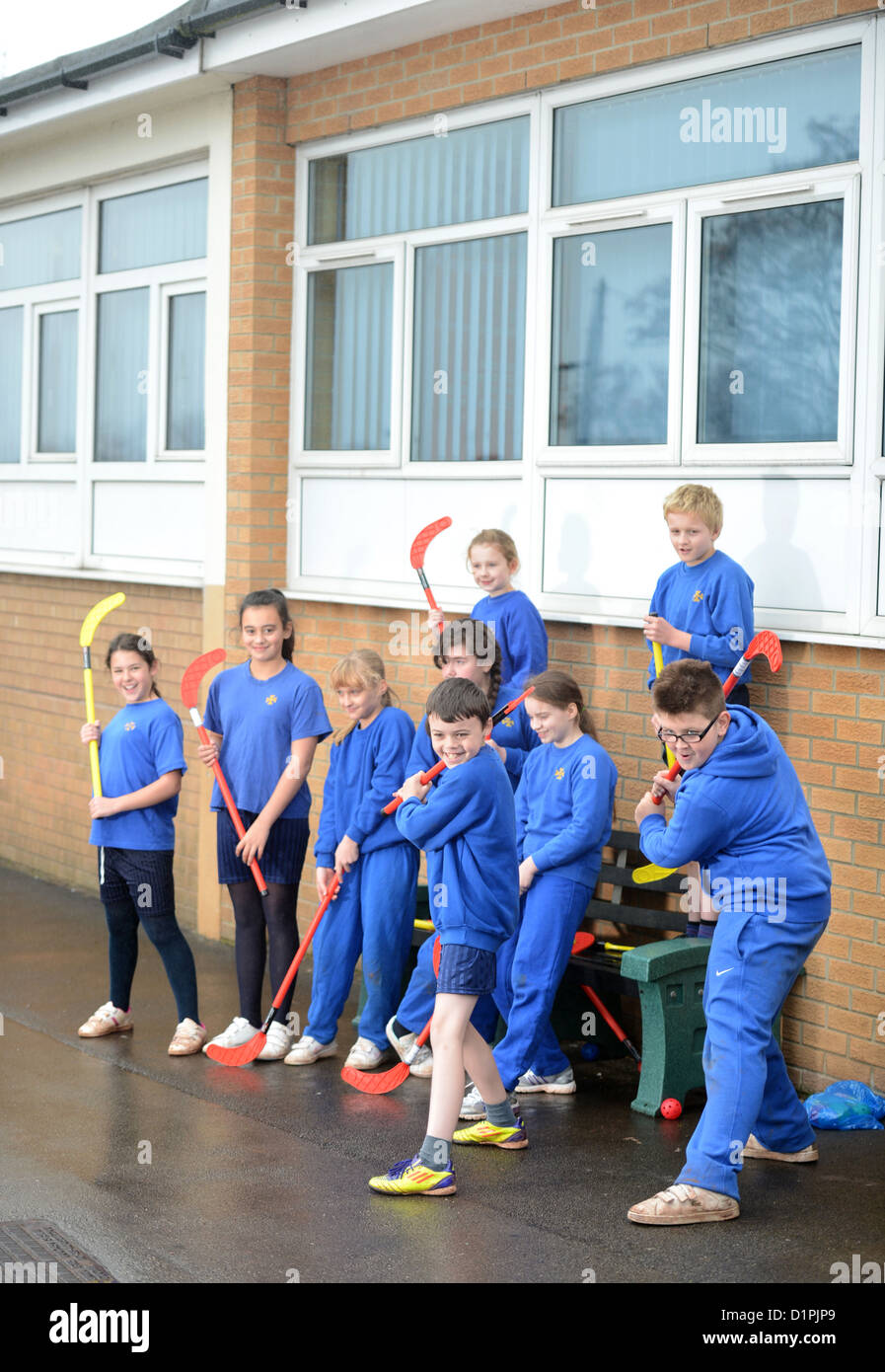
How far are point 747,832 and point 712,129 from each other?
319 centimetres

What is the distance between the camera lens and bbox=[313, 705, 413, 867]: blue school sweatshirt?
658cm

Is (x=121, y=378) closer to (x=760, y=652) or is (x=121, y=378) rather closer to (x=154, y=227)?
(x=154, y=227)

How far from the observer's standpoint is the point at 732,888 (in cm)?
506

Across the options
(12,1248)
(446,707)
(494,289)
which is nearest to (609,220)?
(494,289)


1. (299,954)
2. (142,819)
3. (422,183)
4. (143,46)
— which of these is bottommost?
(299,954)

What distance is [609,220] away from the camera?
23.7ft

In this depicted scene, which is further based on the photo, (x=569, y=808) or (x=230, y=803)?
(x=230, y=803)

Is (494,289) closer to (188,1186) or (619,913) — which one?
(619,913)

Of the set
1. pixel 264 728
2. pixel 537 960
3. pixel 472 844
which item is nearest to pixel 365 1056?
pixel 537 960

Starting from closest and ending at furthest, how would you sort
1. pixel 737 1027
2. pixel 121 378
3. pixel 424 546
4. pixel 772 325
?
pixel 737 1027 < pixel 772 325 < pixel 424 546 < pixel 121 378

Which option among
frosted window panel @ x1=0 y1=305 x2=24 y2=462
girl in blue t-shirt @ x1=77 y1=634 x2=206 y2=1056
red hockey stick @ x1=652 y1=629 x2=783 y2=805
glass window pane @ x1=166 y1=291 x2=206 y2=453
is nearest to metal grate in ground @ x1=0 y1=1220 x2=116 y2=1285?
girl in blue t-shirt @ x1=77 y1=634 x2=206 y2=1056

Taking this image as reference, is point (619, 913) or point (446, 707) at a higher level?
point (446, 707)

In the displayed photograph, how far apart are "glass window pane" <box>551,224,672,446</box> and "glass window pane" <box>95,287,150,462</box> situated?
11.7ft

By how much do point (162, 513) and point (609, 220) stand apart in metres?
3.79
